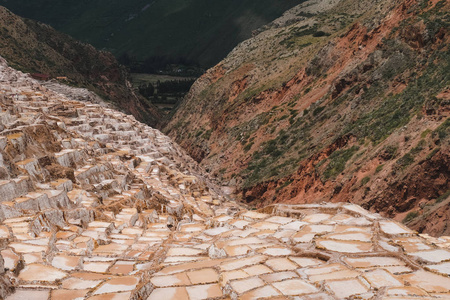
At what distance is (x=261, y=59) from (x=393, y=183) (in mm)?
51962

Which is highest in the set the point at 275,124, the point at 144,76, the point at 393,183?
the point at 144,76

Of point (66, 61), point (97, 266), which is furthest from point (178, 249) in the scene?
point (66, 61)

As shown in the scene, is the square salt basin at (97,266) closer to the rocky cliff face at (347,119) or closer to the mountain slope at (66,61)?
the rocky cliff face at (347,119)

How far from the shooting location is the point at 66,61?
326 feet

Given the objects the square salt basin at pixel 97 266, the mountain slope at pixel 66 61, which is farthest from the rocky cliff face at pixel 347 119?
the mountain slope at pixel 66 61

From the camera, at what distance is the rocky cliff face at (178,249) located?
7.76 m

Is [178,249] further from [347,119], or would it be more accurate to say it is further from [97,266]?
[347,119]

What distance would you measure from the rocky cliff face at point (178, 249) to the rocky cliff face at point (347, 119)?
321 inches

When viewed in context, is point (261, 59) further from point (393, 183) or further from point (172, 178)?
point (393, 183)

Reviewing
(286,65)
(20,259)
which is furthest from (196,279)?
(286,65)

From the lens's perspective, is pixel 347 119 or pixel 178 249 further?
pixel 347 119

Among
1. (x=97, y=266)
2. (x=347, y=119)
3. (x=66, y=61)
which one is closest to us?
(x=97, y=266)

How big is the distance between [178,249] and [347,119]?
2851 centimetres

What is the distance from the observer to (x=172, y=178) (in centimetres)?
3247
